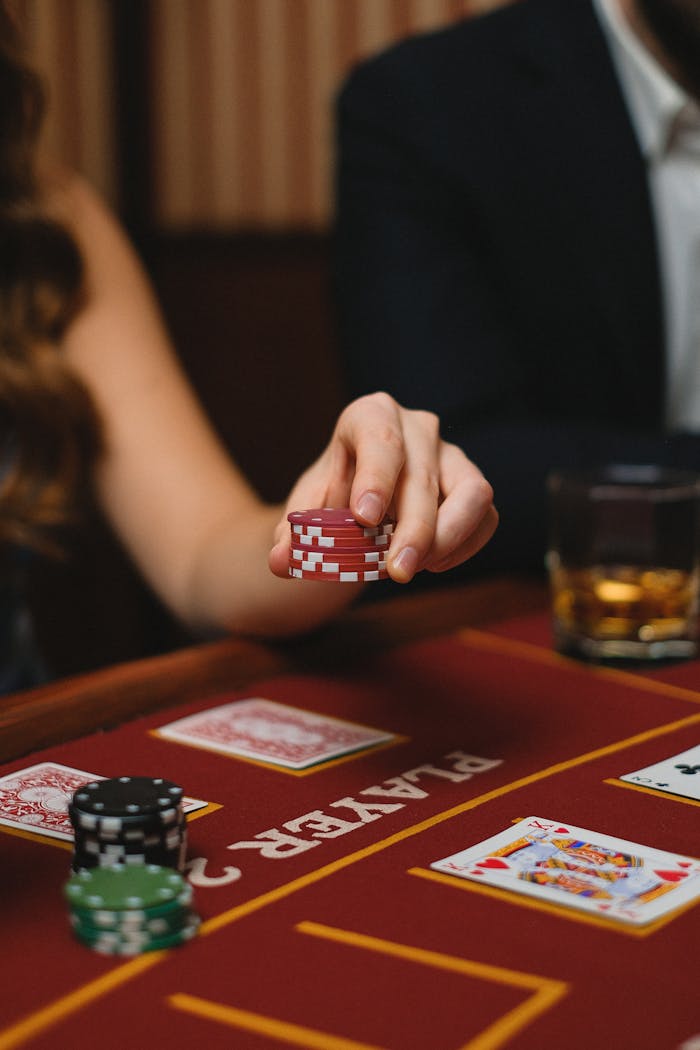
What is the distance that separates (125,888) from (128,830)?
60 millimetres

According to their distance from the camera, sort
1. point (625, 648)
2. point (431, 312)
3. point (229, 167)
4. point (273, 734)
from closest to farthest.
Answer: point (273, 734) → point (625, 648) → point (431, 312) → point (229, 167)

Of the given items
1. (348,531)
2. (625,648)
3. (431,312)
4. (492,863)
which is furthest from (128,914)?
(431,312)

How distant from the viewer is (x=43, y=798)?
925mm

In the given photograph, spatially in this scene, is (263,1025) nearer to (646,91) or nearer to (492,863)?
(492,863)

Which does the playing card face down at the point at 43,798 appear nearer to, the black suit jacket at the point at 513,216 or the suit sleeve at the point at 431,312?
the suit sleeve at the point at 431,312

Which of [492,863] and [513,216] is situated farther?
[513,216]

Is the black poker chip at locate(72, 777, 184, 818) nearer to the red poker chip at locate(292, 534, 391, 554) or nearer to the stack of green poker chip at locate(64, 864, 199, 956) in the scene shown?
the stack of green poker chip at locate(64, 864, 199, 956)

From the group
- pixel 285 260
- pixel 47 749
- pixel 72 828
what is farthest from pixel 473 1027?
pixel 285 260

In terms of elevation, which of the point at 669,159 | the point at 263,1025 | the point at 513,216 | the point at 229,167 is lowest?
the point at 263,1025

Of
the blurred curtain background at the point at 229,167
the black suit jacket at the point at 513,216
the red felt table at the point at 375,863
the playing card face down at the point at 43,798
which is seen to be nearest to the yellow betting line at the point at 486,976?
the red felt table at the point at 375,863

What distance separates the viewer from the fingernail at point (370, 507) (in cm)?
94

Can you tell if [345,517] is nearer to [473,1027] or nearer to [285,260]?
[473,1027]

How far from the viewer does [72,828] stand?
85 cm

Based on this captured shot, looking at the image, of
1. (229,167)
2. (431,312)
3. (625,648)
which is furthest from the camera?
(229,167)
